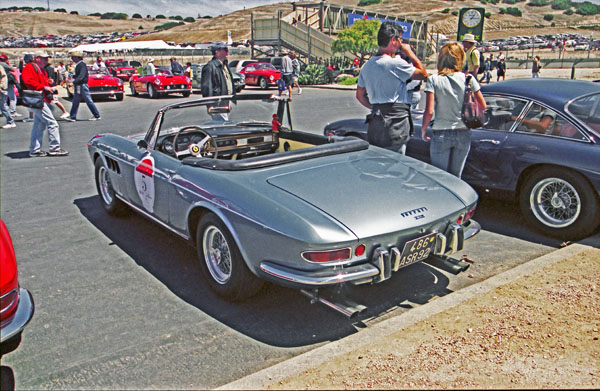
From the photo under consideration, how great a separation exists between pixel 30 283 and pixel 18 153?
257 inches

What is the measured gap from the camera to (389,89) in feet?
15.5

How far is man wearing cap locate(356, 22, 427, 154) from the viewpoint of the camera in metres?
4.68

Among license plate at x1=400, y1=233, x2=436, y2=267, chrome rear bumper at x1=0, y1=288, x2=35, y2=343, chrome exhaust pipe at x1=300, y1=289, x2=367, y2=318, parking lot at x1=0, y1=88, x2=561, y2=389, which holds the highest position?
license plate at x1=400, y1=233, x2=436, y2=267

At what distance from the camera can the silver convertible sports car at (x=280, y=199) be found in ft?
10.2

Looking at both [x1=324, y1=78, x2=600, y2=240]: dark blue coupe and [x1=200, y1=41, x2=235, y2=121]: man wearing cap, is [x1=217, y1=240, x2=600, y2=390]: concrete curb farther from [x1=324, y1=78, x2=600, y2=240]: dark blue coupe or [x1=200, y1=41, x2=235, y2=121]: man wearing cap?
[x1=200, y1=41, x2=235, y2=121]: man wearing cap

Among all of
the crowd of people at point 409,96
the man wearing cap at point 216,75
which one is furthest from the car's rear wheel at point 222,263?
the man wearing cap at point 216,75

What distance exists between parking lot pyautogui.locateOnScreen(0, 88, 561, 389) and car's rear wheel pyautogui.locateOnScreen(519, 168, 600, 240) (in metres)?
0.16

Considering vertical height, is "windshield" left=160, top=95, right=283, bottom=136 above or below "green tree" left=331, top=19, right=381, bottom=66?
below

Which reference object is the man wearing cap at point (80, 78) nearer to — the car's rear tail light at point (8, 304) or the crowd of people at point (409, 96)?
the crowd of people at point (409, 96)

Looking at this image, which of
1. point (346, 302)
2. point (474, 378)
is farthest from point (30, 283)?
point (474, 378)

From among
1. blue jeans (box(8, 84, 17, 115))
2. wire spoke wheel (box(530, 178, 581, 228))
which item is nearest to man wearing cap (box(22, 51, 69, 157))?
blue jeans (box(8, 84, 17, 115))

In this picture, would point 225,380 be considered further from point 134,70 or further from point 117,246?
point 134,70

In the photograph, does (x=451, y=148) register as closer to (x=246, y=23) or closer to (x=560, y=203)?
(x=560, y=203)

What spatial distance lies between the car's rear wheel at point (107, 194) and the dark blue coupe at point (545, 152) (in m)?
3.79
